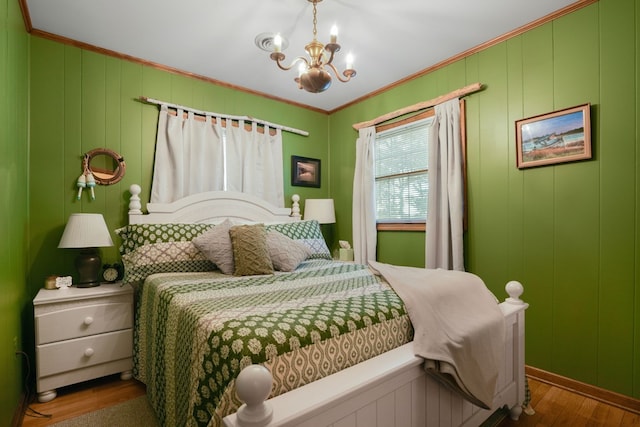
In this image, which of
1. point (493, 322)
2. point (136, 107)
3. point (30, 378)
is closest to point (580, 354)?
point (493, 322)

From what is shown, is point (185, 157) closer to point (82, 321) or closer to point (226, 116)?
point (226, 116)

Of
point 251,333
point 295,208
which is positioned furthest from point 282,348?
point 295,208

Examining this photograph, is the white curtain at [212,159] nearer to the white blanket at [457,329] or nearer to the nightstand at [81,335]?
the nightstand at [81,335]

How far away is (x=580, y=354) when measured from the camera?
214 centimetres

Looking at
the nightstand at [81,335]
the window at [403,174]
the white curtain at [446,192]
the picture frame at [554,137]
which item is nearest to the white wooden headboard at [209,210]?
the nightstand at [81,335]

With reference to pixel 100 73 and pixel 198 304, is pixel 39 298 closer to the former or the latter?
pixel 198 304

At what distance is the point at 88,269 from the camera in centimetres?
233

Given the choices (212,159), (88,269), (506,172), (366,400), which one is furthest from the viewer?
(212,159)

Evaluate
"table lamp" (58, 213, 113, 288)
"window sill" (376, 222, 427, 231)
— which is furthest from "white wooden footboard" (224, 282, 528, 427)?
"table lamp" (58, 213, 113, 288)

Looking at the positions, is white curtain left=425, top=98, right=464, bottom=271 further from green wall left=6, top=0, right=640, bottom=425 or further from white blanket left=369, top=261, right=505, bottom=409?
white blanket left=369, top=261, right=505, bottom=409

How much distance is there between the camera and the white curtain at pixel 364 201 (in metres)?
3.51

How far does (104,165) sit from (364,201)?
8.00ft

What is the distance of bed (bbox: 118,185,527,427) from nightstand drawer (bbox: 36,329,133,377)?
130mm

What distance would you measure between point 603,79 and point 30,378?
13.8ft
